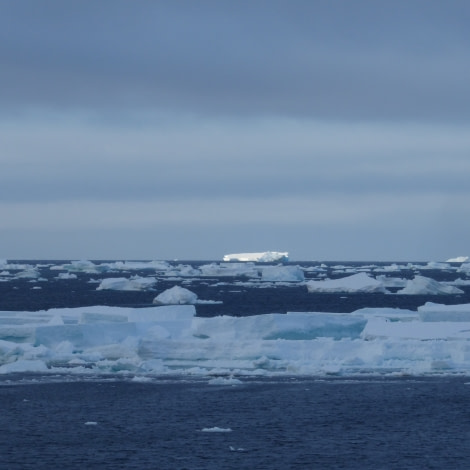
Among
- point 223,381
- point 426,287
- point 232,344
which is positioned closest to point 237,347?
point 232,344

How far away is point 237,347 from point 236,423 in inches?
247

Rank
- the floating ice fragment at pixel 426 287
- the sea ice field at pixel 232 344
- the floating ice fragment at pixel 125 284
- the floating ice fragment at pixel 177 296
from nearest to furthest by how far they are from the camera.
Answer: the sea ice field at pixel 232 344 < the floating ice fragment at pixel 177 296 < the floating ice fragment at pixel 426 287 < the floating ice fragment at pixel 125 284

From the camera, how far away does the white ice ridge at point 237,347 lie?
1758cm

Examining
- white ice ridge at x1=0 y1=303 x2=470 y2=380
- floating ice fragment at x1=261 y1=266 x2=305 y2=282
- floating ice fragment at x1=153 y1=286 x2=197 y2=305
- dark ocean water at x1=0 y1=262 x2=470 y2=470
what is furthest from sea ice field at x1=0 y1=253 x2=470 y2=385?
floating ice fragment at x1=261 y1=266 x2=305 y2=282

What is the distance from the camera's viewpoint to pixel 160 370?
57.3 feet

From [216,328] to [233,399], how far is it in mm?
6165

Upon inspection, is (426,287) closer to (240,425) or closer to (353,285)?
(353,285)

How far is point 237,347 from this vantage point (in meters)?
18.8

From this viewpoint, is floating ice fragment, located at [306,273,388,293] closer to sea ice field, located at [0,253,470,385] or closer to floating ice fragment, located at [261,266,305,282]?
floating ice fragment, located at [261,266,305,282]

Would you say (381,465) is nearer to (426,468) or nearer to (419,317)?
(426,468)

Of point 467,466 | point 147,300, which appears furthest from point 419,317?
point 147,300

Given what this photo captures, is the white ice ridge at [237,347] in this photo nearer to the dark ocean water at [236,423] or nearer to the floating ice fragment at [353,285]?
the dark ocean water at [236,423]

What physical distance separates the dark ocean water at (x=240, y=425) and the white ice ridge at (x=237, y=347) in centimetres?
131

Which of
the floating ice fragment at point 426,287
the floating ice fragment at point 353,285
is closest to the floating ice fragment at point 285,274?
the floating ice fragment at point 353,285
